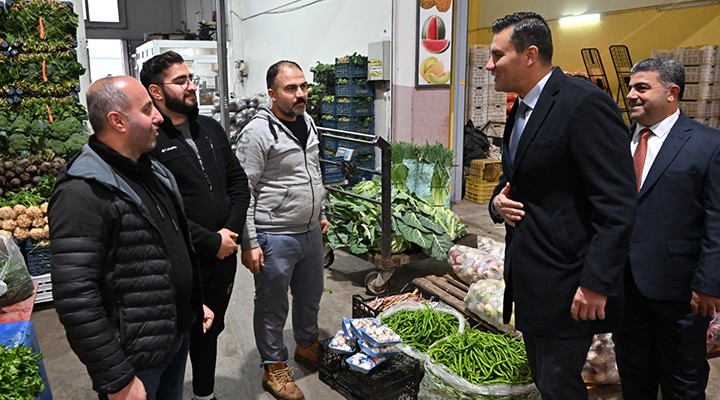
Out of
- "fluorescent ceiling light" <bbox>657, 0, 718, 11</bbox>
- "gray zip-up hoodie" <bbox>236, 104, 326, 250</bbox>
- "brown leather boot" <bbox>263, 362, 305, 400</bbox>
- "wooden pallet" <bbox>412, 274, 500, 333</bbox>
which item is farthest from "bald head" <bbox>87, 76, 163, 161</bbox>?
"fluorescent ceiling light" <bbox>657, 0, 718, 11</bbox>

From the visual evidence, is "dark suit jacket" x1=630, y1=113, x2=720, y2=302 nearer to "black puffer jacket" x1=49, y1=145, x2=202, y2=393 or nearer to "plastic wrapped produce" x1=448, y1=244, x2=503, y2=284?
"plastic wrapped produce" x1=448, y1=244, x2=503, y2=284

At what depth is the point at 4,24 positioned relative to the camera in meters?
4.86

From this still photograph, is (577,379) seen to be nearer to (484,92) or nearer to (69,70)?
(69,70)

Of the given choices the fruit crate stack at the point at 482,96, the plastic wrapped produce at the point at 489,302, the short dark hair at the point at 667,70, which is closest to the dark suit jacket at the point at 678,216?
the short dark hair at the point at 667,70

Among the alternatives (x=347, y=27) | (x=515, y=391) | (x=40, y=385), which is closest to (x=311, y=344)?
(x=515, y=391)

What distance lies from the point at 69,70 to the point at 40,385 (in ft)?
12.9

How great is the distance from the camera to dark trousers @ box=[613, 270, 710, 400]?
7.82 feet

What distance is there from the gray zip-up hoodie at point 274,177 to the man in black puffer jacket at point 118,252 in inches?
37.1

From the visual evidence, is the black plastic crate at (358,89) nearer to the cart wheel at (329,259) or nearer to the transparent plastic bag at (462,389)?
the cart wheel at (329,259)

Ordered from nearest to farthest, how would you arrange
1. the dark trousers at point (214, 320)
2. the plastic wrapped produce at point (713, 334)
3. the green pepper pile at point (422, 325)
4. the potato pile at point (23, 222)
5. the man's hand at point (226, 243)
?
the man's hand at point (226, 243) → the dark trousers at point (214, 320) → the green pepper pile at point (422, 325) → the plastic wrapped produce at point (713, 334) → the potato pile at point (23, 222)

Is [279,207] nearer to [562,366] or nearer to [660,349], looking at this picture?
[562,366]

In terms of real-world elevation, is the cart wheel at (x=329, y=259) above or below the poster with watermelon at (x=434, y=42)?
below

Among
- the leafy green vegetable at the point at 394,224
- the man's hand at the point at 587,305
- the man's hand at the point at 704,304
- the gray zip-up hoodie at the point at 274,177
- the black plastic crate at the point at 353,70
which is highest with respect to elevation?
the black plastic crate at the point at 353,70

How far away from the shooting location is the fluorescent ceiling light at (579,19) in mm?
11945
